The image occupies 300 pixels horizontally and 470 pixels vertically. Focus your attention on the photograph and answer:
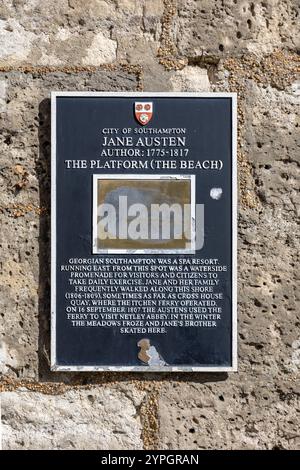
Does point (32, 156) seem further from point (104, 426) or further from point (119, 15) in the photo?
point (104, 426)

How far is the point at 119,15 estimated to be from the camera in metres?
3.69

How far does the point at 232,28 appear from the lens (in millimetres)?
3676

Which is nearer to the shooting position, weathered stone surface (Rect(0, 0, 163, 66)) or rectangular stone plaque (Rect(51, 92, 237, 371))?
rectangular stone plaque (Rect(51, 92, 237, 371))

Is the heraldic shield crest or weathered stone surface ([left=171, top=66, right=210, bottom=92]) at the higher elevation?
weathered stone surface ([left=171, top=66, right=210, bottom=92])

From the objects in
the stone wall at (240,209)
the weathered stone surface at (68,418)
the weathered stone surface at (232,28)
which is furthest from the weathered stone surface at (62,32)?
the weathered stone surface at (68,418)

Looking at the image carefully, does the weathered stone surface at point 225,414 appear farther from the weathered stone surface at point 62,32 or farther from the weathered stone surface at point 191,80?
Answer: the weathered stone surface at point 62,32

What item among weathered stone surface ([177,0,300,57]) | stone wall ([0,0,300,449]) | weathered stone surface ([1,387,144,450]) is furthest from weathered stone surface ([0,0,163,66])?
weathered stone surface ([1,387,144,450])

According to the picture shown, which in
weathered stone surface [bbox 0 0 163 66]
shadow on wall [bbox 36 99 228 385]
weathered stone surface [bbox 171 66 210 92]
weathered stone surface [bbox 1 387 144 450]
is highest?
weathered stone surface [bbox 0 0 163 66]

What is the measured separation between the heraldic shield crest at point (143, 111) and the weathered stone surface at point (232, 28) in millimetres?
371

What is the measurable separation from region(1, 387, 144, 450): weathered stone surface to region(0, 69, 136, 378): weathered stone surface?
16cm

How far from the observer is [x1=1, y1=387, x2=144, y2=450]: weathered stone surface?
361 cm

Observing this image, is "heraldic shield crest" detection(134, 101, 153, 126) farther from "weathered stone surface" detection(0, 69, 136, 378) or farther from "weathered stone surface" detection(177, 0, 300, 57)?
"weathered stone surface" detection(177, 0, 300, 57)

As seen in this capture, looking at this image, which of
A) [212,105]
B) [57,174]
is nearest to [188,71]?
[212,105]

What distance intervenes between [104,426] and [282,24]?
236 centimetres
